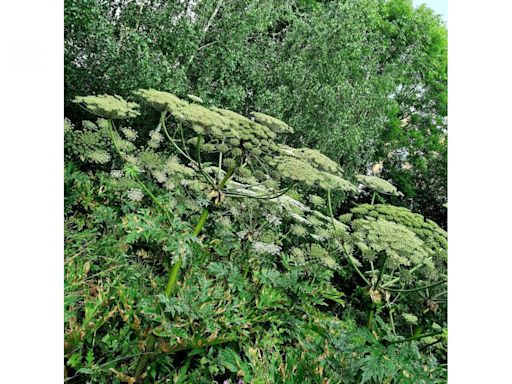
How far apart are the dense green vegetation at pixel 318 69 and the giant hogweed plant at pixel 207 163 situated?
0.46 meters

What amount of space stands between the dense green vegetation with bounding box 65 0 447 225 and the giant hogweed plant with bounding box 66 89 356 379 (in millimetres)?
464

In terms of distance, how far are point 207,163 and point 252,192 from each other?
0.24 m

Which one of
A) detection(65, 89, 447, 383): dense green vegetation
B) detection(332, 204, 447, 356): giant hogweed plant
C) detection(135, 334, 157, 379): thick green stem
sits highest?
detection(332, 204, 447, 356): giant hogweed plant

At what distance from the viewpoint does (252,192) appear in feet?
6.63

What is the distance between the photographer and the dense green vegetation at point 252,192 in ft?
5.12

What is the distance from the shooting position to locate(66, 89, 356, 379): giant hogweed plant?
63.5 inches
